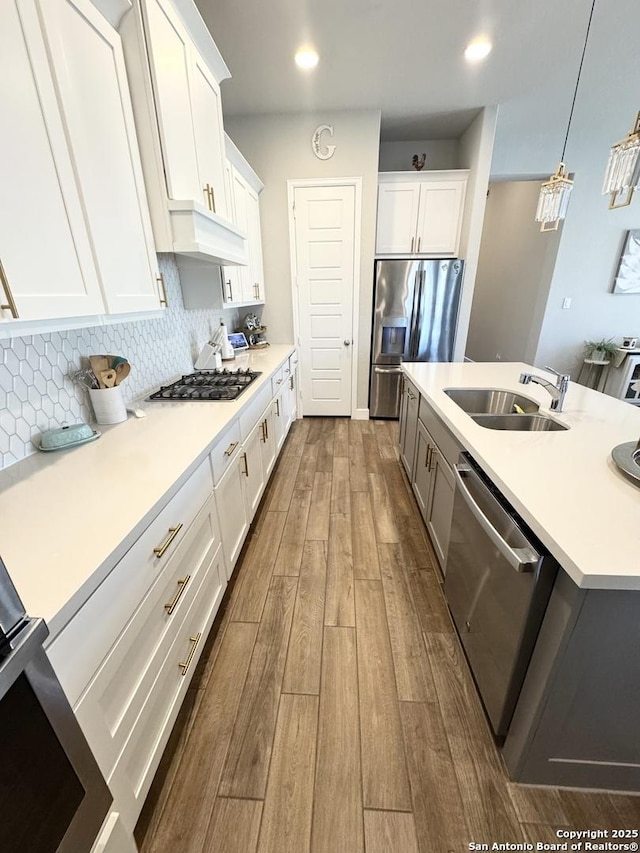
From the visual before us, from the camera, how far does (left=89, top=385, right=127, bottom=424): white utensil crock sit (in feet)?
4.75

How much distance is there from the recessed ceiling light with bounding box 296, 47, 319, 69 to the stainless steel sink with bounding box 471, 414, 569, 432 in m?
2.71

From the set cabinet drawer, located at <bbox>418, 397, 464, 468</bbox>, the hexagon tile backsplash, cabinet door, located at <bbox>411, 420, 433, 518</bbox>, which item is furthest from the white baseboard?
the hexagon tile backsplash

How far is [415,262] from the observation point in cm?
340

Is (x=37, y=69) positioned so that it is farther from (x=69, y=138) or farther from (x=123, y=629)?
(x=123, y=629)

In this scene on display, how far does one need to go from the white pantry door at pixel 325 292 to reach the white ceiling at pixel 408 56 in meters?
0.76

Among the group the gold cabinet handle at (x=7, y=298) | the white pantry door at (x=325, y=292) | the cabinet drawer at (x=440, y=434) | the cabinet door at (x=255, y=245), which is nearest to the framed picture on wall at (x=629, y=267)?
the white pantry door at (x=325, y=292)

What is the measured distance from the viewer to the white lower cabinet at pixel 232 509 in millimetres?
1550

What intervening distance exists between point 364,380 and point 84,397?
2.97 m

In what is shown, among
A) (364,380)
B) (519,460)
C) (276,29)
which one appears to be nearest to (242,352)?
(364,380)

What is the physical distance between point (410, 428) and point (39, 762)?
2.37 m

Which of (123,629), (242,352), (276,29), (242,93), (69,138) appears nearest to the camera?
(123,629)

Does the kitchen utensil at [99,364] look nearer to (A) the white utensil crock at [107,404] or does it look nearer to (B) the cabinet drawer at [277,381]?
(A) the white utensil crock at [107,404]

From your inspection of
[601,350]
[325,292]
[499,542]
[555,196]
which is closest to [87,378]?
[499,542]

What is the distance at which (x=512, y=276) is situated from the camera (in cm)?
525
